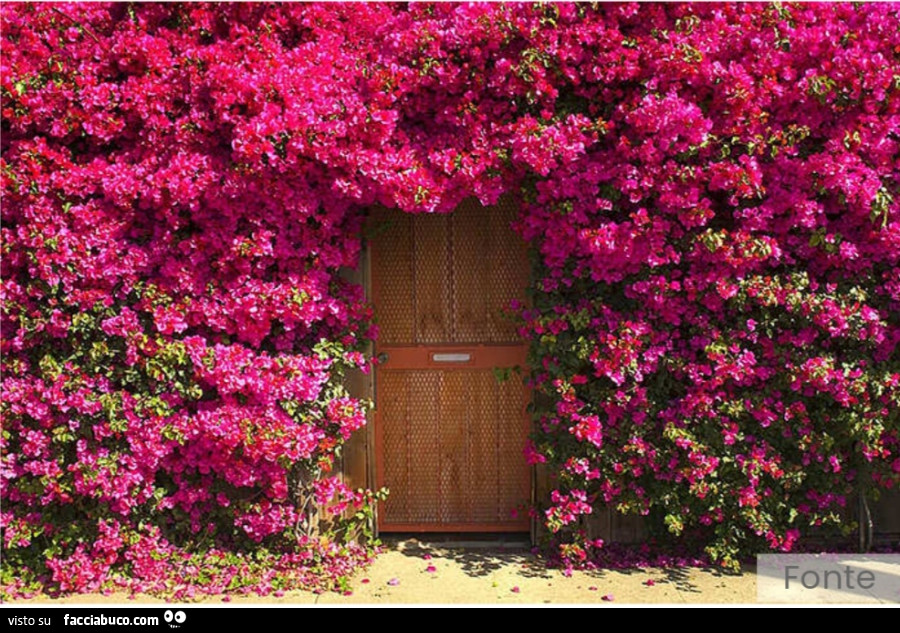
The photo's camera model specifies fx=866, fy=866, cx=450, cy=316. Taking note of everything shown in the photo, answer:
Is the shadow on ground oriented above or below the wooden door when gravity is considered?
below

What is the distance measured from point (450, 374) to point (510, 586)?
1.31 metres

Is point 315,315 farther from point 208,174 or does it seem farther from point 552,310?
point 552,310

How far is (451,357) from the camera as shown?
17.1 feet

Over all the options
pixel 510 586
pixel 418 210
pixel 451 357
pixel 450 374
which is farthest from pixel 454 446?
pixel 418 210

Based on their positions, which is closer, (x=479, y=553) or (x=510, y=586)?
(x=510, y=586)

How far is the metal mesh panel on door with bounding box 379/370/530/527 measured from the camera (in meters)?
5.23

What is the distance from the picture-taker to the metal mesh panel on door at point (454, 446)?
5234 millimetres

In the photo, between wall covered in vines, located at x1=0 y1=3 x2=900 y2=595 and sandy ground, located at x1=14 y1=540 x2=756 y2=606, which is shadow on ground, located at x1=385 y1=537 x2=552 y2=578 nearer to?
sandy ground, located at x1=14 y1=540 x2=756 y2=606

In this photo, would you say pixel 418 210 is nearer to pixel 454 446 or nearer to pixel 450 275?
pixel 450 275

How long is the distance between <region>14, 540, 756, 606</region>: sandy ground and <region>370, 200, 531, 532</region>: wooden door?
15.9 inches

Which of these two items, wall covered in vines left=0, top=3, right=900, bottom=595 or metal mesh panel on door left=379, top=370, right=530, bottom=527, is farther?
metal mesh panel on door left=379, top=370, right=530, bottom=527

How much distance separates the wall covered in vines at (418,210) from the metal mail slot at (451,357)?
0.57 m

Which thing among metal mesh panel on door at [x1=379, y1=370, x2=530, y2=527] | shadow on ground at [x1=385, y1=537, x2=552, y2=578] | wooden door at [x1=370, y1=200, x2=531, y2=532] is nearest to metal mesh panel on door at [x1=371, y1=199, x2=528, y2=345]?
wooden door at [x1=370, y1=200, x2=531, y2=532]
